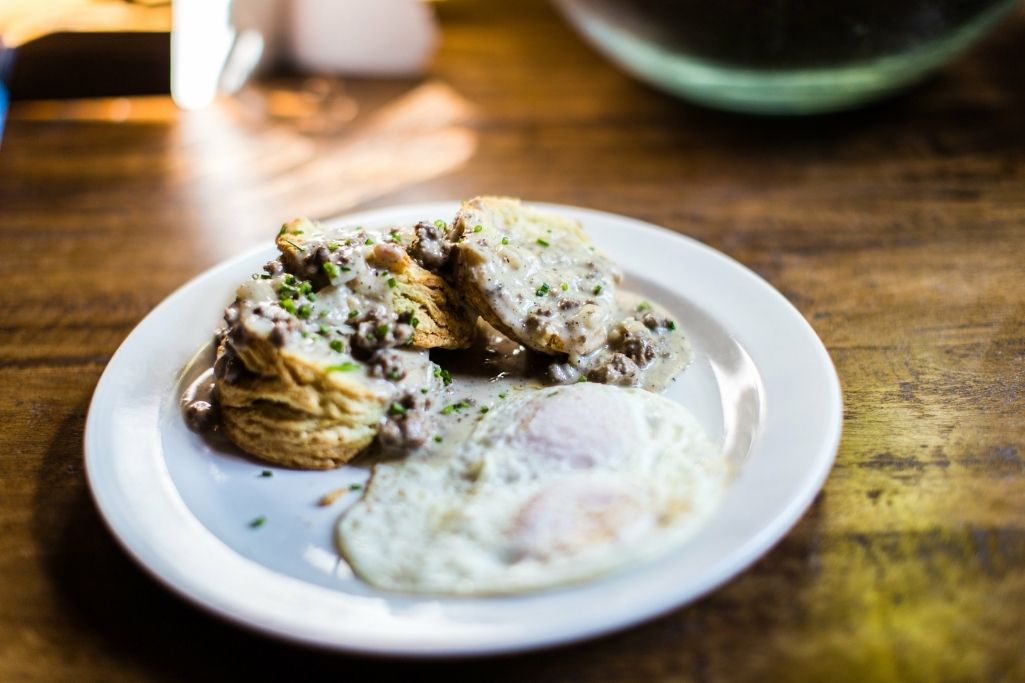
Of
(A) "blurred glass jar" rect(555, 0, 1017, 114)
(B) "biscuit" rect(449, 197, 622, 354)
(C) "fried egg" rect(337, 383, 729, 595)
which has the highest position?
(A) "blurred glass jar" rect(555, 0, 1017, 114)

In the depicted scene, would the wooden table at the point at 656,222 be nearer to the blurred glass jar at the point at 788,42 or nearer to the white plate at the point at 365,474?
the white plate at the point at 365,474

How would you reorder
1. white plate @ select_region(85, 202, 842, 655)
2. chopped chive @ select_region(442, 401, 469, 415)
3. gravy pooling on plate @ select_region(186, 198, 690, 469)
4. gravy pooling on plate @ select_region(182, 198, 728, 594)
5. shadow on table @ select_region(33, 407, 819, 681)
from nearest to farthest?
white plate @ select_region(85, 202, 842, 655), shadow on table @ select_region(33, 407, 819, 681), gravy pooling on plate @ select_region(182, 198, 728, 594), gravy pooling on plate @ select_region(186, 198, 690, 469), chopped chive @ select_region(442, 401, 469, 415)

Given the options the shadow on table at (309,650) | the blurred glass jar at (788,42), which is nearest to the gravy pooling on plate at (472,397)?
the shadow on table at (309,650)

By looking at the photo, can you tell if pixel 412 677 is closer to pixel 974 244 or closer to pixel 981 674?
pixel 981 674

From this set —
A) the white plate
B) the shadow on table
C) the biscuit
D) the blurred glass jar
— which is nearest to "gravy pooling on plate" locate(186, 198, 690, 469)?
the biscuit

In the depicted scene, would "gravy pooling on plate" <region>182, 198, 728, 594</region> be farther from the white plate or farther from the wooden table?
the wooden table

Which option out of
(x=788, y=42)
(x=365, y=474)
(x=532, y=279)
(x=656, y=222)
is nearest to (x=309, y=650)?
(x=365, y=474)
